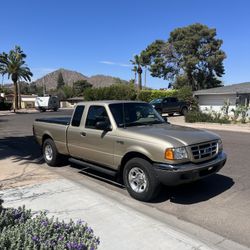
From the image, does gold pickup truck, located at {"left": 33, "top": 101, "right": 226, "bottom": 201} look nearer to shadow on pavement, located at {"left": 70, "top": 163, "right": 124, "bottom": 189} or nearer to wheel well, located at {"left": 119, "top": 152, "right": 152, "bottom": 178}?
wheel well, located at {"left": 119, "top": 152, "right": 152, "bottom": 178}

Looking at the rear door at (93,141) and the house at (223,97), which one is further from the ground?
the house at (223,97)

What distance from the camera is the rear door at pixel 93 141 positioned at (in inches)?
267

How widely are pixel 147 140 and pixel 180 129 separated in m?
1.05

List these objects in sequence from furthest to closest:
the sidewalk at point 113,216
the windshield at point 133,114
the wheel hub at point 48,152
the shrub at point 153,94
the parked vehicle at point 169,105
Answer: the shrub at point 153,94, the parked vehicle at point 169,105, the wheel hub at point 48,152, the windshield at point 133,114, the sidewalk at point 113,216

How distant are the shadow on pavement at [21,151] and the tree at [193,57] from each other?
44.8 meters

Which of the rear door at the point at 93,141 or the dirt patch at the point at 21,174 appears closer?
the rear door at the point at 93,141

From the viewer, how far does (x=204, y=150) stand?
6.03 m

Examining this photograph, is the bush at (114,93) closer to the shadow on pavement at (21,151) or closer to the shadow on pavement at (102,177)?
the shadow on pavement at (21,151)

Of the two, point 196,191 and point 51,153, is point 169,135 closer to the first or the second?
point 196,191

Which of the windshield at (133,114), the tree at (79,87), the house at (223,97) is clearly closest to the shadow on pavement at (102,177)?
the windshield at (133,114)

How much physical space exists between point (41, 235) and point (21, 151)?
9.43 metres

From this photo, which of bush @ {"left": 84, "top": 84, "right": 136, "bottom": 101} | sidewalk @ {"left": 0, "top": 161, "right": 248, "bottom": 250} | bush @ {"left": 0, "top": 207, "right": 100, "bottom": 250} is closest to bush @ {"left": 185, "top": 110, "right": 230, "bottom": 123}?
sidewalk @ {"left": 0, "top": 161, "right": 248, "bottom": 250}

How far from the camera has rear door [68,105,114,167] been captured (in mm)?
6781

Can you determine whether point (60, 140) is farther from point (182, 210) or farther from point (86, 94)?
point (86, 94)
